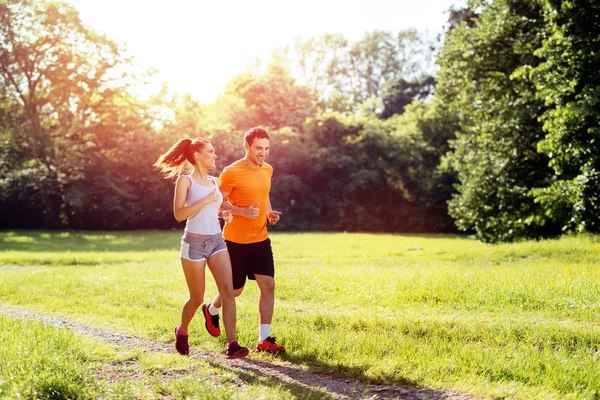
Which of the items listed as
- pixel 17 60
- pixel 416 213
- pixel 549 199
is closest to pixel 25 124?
pixel 17 60

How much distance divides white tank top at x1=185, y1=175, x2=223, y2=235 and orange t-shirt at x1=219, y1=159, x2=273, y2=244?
0.40 meters

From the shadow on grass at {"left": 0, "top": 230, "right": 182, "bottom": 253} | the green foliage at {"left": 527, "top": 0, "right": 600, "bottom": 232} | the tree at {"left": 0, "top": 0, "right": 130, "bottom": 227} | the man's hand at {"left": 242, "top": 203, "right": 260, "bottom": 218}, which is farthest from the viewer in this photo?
the tree at {"left": 0, "top": 0, "right": 130, "bottom": 227}

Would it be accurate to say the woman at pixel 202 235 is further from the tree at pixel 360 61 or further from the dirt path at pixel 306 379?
the tree at pixel 360 61

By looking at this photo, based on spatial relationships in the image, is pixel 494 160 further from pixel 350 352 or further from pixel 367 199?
pixel 367 199

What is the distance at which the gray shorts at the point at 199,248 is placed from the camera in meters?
6.80

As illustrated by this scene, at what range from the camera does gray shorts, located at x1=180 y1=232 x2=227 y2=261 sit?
6.80m

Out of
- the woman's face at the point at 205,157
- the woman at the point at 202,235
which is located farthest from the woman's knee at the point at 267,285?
the woman's face at the point at 205,157

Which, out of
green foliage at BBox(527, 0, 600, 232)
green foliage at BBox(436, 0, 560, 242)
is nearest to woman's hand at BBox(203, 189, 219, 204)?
green foliage at BBox(527, 0, 600, 232)

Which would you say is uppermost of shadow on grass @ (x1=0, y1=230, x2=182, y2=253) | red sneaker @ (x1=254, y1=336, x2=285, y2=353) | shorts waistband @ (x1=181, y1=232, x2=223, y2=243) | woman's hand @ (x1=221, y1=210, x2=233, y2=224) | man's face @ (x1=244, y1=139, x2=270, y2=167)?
man's face @ (x1=244, y1=139, x2=270, y2=167)

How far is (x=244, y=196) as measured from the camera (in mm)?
7324

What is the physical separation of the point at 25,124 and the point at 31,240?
11.5 metres

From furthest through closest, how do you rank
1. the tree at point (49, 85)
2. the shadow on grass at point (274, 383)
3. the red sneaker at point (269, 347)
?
1. the tree at point (49, 85)
2. the red sneaker at point (269, 347)
3. the shadow on grass at point (274, 383)

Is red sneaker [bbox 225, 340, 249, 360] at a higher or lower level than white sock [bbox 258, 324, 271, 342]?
lower

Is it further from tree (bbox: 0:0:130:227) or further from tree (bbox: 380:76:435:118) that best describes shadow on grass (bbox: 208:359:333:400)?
tree (bbox: 380:76:435:118)
